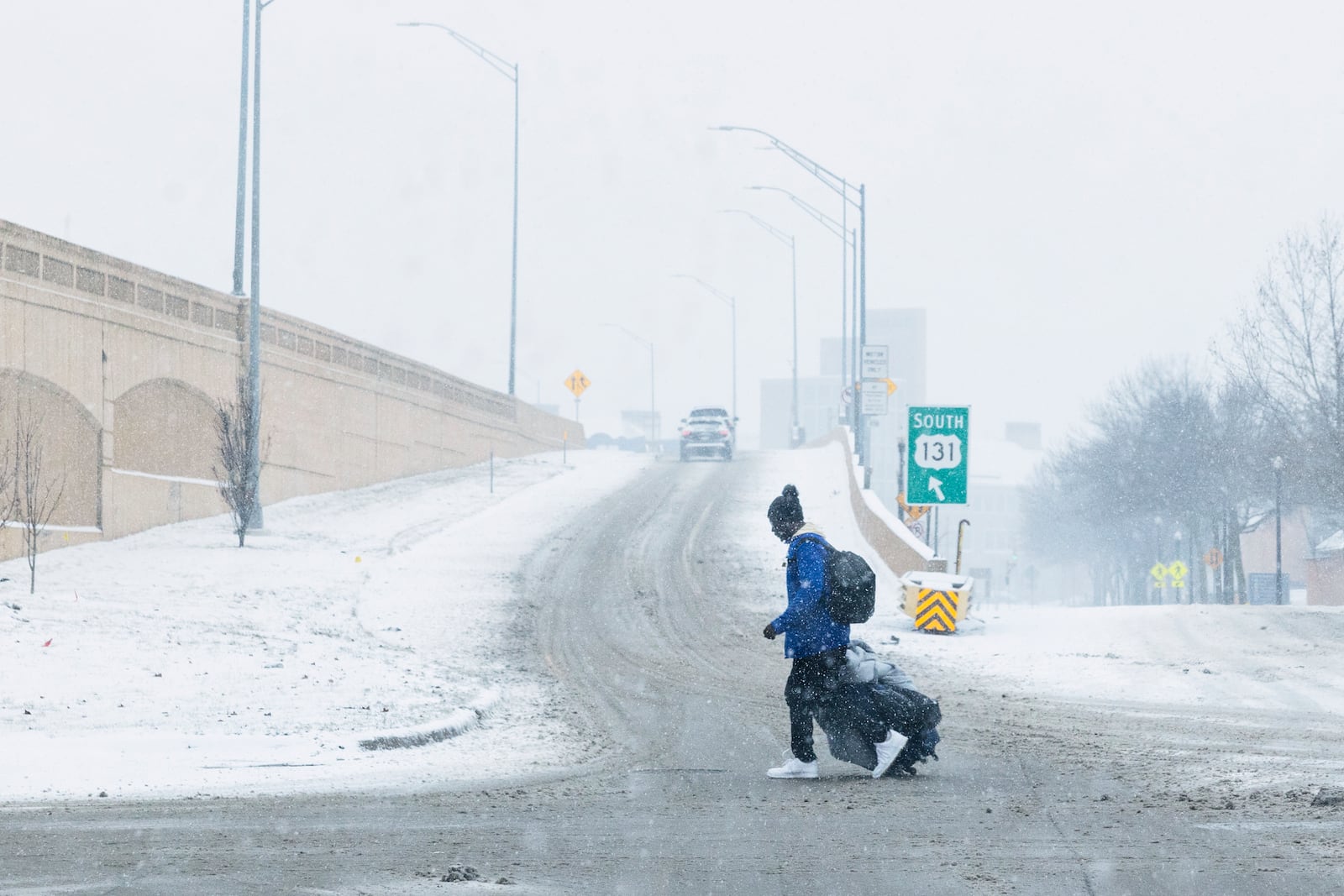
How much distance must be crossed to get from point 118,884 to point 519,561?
21361 mm

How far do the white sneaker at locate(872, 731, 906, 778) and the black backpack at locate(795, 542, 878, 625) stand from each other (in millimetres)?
876

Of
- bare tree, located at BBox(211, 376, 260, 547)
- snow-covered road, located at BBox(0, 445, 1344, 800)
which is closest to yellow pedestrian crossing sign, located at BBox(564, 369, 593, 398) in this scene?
snow-covered road, located at BBox(0, 445, 1344, 800)

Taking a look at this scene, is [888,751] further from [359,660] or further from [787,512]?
[359,660]

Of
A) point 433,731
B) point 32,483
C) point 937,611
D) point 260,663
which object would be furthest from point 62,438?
point 433,731

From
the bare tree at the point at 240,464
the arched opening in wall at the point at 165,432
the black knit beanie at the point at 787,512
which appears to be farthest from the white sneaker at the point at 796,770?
the arched opening in wall at the point at 165,432

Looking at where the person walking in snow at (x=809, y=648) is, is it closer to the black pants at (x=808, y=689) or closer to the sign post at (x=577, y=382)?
the black pants at (x=808, y=689)

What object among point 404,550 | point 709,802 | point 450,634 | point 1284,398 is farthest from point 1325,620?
point 1284,398

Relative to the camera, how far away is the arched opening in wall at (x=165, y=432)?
2692 centimetres

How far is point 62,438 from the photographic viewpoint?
2414 cm

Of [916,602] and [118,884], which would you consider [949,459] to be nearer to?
[916,602]

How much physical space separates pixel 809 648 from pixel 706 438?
46.2 meters

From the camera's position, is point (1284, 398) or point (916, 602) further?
point (1284, 398)

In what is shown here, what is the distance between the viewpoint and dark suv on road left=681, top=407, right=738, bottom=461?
2203 inches

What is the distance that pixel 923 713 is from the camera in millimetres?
Result: 10102
